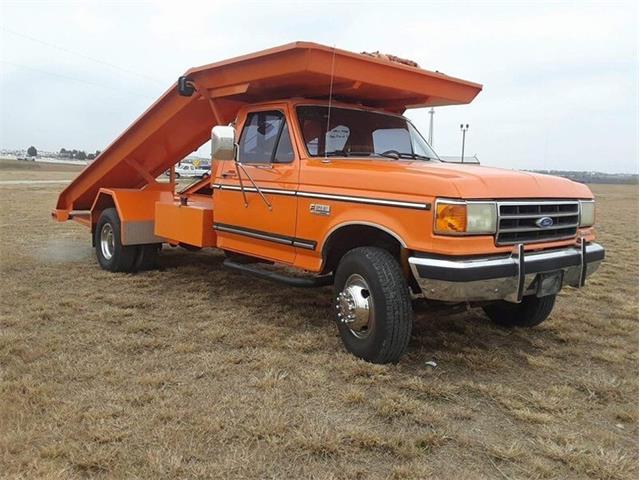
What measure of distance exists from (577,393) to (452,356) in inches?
37.9

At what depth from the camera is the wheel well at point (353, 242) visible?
179 inches

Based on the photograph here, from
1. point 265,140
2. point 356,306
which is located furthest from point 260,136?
point 356,306

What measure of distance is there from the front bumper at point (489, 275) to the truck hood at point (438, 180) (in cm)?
44

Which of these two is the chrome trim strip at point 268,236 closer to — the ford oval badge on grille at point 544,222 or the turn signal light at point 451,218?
the turn signal light at point 451,218

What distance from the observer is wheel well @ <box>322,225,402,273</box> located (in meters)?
4.54

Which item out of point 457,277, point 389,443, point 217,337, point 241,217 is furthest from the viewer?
point 241,217

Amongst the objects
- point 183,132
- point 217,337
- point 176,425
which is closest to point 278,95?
point 183,132

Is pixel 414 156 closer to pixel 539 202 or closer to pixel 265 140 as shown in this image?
pixel 265 140

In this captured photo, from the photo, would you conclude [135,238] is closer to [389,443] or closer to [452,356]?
[452,356]

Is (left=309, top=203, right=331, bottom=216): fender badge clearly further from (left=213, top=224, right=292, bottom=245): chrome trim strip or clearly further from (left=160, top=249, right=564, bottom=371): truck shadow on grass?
(left=160, top=249, right=564, bottom=371): truck shadow on grass

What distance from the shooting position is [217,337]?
4914mm

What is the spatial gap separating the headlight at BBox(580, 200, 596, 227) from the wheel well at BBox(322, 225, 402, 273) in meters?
1.59

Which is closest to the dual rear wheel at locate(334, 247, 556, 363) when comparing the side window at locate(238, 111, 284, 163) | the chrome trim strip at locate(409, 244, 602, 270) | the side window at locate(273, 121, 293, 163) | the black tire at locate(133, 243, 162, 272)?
the chrome trim strip at locate(409, 244, 602, 270)

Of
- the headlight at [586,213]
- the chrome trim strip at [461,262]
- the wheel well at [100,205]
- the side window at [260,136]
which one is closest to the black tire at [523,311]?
the headlight at [586,213]
